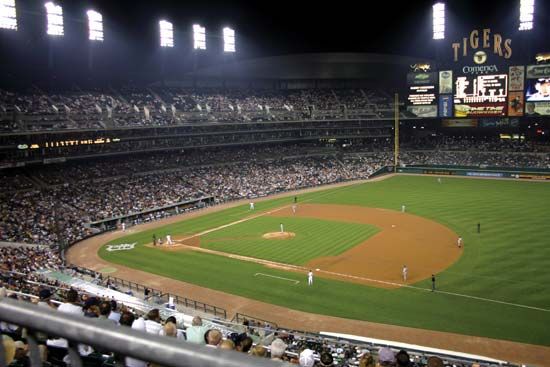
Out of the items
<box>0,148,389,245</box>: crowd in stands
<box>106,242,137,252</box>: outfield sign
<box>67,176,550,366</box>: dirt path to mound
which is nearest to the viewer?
<box>67,176,550,366</box>: dirt path to mound

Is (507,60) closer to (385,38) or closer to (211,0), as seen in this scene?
(385,38)

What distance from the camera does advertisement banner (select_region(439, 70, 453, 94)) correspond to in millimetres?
72562

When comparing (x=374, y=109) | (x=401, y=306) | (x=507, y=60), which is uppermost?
(x=507, y=60)

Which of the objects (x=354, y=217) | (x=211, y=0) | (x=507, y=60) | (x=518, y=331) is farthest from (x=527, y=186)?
(x=211, y=0)

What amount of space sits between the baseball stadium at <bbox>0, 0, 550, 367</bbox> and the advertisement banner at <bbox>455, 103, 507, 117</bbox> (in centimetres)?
→ 34

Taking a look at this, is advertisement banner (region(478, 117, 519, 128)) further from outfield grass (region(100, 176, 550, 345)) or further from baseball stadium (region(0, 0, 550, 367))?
outfield grass (region(100, 176, 550, 345))

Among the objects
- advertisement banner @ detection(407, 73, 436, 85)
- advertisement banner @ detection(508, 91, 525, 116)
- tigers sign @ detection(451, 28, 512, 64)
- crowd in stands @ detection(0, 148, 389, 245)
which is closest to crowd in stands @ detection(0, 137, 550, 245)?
crowd in stands @ detection(0, 148, 389, 245)

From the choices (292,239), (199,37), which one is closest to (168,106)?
(199,37)

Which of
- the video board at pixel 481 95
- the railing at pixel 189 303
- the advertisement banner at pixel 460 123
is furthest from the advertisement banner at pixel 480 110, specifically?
the railing at pixel 189 303

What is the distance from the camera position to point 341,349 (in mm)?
17328

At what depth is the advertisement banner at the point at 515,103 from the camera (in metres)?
68.1

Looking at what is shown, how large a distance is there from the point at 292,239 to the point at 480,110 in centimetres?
4626

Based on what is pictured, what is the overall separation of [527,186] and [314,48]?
140 feet

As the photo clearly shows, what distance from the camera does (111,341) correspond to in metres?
2.01
